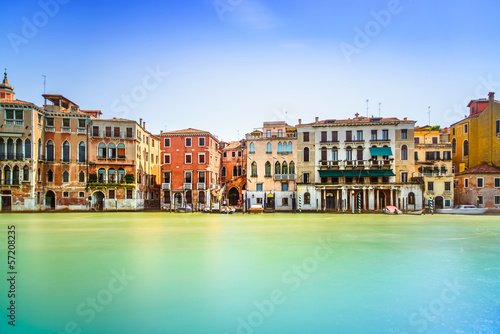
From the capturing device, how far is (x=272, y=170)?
41.1 m

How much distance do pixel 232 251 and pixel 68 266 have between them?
6.50 m

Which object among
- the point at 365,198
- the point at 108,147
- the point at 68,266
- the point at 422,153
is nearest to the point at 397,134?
the point at 422,153

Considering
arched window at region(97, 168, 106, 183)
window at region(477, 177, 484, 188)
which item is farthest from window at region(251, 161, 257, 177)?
window at region(477, 177, 484, 188)

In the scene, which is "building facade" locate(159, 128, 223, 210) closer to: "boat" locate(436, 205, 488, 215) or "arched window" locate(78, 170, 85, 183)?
"arched window" locate(78, 170, 85, 183)

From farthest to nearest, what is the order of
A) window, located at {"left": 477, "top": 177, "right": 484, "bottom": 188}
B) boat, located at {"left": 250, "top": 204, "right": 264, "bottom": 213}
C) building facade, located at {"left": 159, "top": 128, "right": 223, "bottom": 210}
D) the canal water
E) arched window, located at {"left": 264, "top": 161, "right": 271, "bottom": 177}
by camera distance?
building facade, located at {"left": 159, "top": 128, "right": 223, "bottom": 210}
arched window, located at {"left": 264, "top": 161, "right": 271, "bottom": 177}
boat, located at {"left": 250, "top": 204, "right": 264, "bottom": 213}
window, located at {"left": 477, "top": 177, "right": 484, "bottom": 188}
the canal water

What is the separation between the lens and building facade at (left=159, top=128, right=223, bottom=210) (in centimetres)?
4247

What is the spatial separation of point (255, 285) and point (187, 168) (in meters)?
32.3

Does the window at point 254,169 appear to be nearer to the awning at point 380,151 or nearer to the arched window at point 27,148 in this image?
the awning at point 380,151

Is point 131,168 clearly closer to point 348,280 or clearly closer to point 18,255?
point 18,255

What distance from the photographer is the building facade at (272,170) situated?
1607 inches

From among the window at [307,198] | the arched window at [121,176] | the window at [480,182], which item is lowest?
the window at [307,198]

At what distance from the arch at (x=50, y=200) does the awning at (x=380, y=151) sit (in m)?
33.0

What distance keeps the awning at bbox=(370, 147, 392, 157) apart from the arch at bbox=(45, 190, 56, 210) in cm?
3305

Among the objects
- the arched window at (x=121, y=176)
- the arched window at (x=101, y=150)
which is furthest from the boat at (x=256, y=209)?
the arched window at (x=101, y=150)
